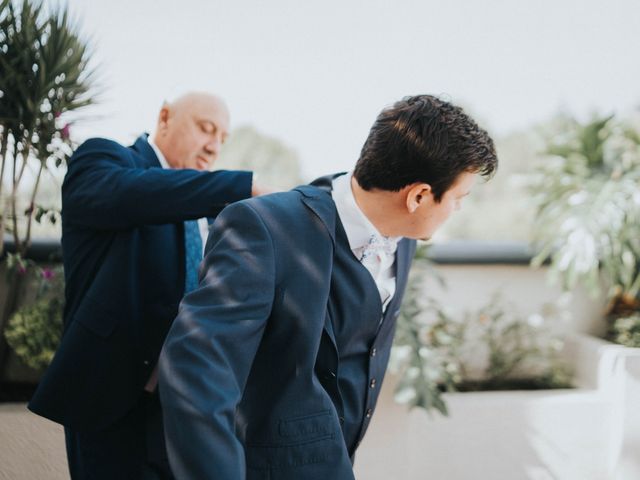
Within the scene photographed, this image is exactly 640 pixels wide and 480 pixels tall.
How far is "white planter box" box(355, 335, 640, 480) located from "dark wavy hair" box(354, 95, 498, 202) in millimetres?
1662

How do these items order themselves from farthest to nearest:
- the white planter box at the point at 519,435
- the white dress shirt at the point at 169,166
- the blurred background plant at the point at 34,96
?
the white planter box at the point at 519,435 → the blurred background plant at the point at 34,96 → the white dress shirt at the point at 169,166

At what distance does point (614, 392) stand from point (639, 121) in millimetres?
2006

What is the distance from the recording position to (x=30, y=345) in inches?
90.7

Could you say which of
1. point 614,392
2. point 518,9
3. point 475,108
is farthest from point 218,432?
point 475,108

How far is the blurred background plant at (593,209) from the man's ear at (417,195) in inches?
88.3

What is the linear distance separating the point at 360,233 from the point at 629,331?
8.39 feet

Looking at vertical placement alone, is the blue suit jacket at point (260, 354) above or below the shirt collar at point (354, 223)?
below

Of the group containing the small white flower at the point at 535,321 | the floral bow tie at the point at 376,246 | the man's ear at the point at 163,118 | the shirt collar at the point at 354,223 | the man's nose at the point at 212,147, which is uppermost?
the man's ear at the point at 163,118

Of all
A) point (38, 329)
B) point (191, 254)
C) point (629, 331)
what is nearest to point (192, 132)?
point (191, 254)

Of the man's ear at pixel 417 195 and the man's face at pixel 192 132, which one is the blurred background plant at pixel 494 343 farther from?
the man's ear at pixel 417 195

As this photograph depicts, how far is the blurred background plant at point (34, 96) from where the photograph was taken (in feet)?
7.21

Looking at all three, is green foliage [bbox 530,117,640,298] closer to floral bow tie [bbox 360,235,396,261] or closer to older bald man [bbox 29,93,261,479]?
floral bow tie [bbox 360,235,396,261]

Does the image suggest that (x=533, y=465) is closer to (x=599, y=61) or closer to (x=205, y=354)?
(x=205, y=354)

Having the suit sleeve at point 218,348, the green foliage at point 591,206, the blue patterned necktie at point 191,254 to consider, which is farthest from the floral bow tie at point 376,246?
the green foliage at point 591,206
